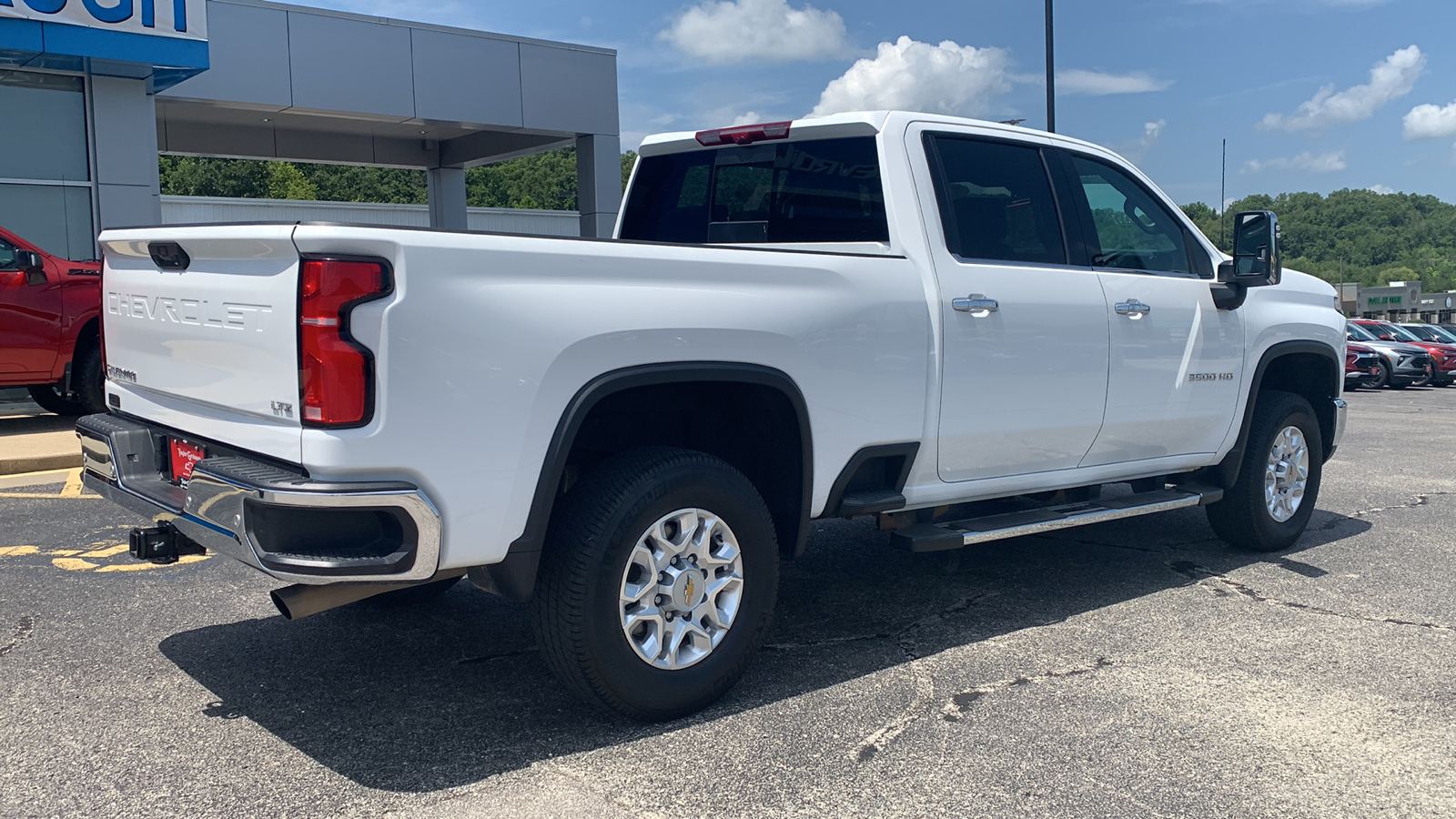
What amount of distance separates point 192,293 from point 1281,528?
534 cm

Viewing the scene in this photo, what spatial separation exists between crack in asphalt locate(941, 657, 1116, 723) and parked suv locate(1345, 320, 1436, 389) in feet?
80.3

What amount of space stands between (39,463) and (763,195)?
6.84 m

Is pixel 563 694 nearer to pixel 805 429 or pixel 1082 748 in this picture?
pixel 805 429

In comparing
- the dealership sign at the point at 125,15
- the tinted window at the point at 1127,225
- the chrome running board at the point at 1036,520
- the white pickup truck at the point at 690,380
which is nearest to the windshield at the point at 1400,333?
the white pickup truck at the point at 690,380

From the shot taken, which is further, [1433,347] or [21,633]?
[1433,347]

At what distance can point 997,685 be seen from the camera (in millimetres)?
4160

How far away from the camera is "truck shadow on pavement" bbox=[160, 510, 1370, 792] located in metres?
3.63

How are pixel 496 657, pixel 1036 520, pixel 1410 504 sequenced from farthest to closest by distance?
pixel 1410 504, pixel 1036 520, pixel 496 657

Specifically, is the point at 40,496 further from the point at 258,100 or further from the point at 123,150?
the point at 258,100

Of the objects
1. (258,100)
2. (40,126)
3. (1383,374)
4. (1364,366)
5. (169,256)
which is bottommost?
(1383,374)

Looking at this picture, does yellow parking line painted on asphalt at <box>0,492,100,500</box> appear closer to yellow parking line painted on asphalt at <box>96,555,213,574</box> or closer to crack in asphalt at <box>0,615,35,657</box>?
yellow parking line painted on asphalt at <box>96,555,213,574</box>

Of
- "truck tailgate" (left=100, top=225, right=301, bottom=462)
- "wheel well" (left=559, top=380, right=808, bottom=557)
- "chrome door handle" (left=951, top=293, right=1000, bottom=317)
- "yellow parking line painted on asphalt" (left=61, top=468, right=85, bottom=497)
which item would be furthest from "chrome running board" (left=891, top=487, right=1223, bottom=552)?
"yellow parking line painted on asphalt" (left=61, top=468, right=85, bottom=497)

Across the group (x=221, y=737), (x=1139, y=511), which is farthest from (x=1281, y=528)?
(x=221, y=737)

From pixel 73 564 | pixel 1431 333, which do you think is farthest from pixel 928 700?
pixel 1431 333
